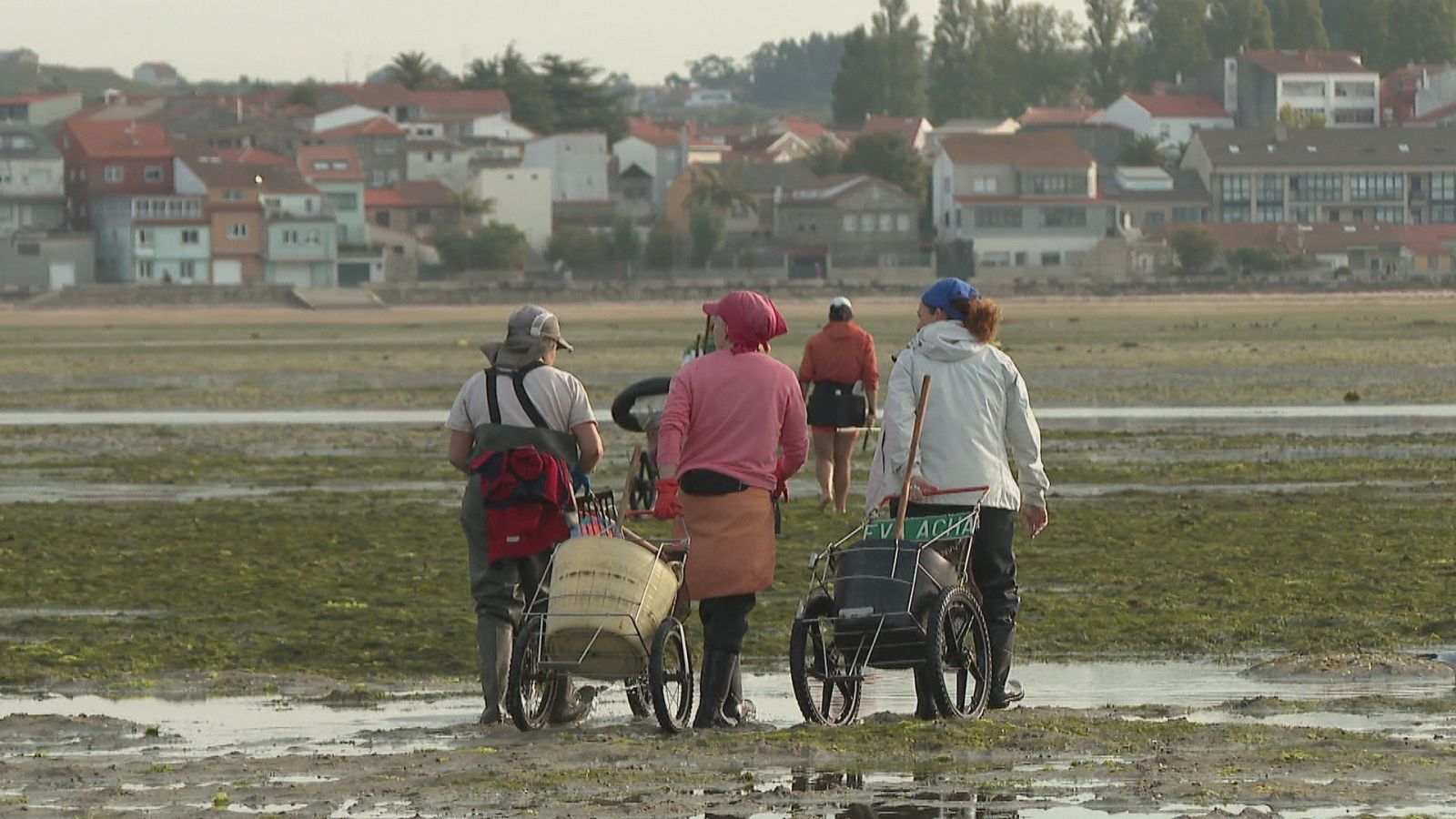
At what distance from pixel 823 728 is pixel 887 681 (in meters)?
1.76

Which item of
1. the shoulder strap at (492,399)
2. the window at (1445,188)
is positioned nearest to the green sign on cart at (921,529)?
the shoulder strap at (492,399)

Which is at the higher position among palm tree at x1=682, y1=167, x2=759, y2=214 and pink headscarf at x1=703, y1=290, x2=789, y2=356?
palm tree at x1=682, y1=167, x2=759, y2=214

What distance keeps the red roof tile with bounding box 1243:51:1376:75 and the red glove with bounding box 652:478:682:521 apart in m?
158

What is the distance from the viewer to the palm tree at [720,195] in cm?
12450

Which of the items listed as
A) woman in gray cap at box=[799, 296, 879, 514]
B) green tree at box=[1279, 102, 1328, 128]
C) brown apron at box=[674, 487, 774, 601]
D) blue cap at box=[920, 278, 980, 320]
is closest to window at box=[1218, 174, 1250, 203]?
green tree at box=[1279, 102, 1328, 128]

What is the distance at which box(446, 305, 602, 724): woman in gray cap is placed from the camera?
9.14m

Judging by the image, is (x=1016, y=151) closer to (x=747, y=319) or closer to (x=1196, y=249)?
(x=1196, y=249)

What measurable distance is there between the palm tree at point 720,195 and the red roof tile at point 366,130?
17360 mm

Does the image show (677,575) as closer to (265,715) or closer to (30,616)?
(265,715)

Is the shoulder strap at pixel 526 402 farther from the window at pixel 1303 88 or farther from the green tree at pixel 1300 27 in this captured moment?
the green tree at pixel 1300 27

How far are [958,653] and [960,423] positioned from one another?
83 cm

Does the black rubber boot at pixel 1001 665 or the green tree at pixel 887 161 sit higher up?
the green tree at pixel 887 161

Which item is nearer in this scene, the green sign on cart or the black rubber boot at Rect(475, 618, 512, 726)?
the green sign on cart

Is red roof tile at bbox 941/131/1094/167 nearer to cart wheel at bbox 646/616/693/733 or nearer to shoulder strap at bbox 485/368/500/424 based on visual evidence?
shoulder strap at bbox 485/368/500/424
